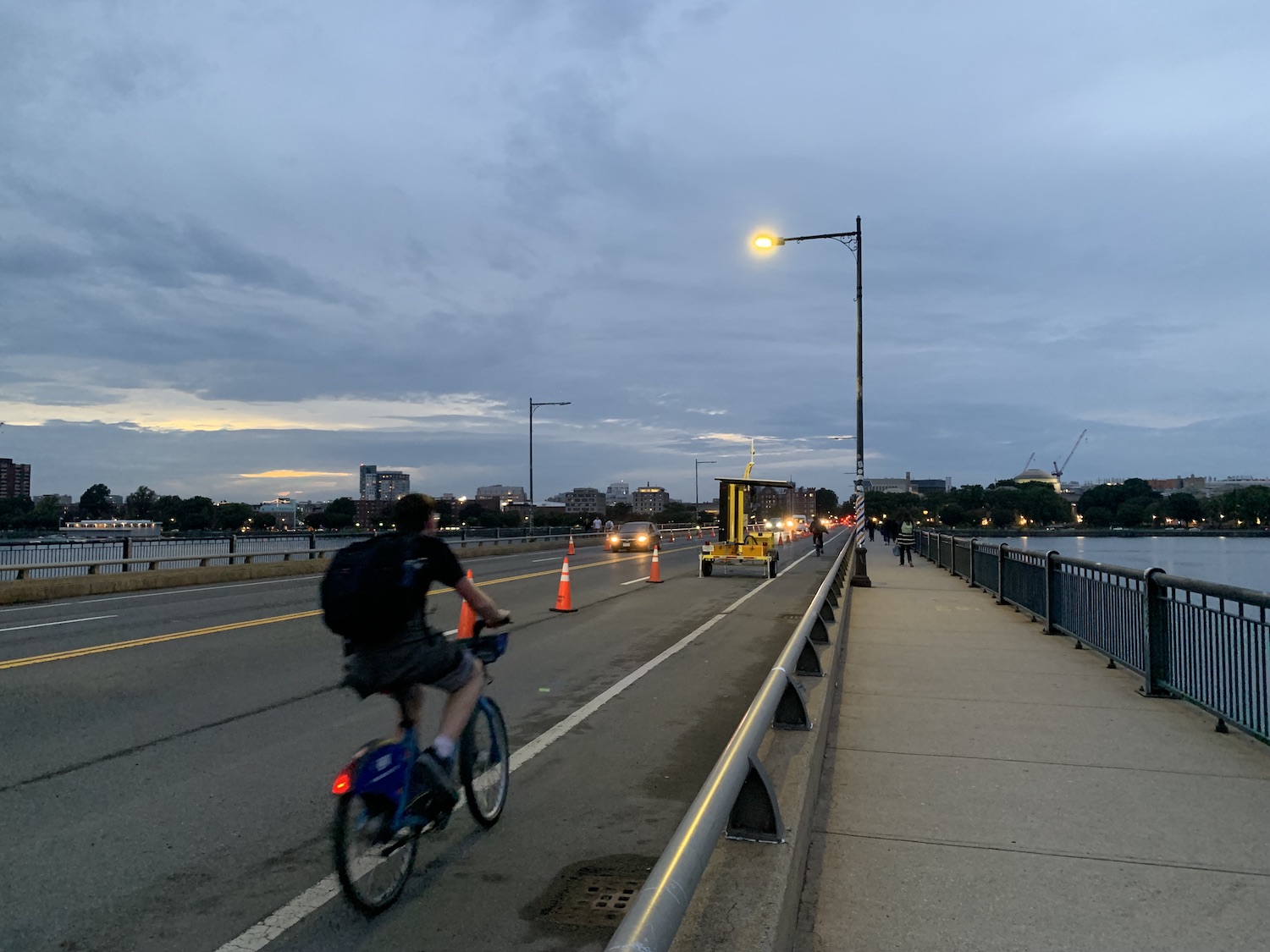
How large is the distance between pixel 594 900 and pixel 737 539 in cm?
2324

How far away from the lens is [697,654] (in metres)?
11.9

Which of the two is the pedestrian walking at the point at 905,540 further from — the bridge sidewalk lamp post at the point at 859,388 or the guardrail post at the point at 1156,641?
the guardrail post at the point at 1156,641

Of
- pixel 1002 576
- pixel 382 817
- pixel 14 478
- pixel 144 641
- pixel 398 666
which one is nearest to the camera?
pixel 382 817

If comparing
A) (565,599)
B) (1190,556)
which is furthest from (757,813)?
(1190,556)

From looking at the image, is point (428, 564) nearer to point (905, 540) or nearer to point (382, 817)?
point (382, 817)

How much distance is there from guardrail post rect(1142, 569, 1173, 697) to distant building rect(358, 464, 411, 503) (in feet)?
347

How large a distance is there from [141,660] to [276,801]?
638cm

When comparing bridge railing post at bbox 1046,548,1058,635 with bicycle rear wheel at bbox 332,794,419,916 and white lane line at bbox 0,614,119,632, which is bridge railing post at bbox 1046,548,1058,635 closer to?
bicycle rear wheel at bbox 332,794,419,916

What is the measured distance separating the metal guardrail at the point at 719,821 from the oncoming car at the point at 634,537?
37.2 meters

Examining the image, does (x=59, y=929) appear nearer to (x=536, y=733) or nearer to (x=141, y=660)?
(x=536, y=733)

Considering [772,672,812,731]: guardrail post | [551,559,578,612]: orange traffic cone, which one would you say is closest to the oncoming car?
[551,559,578,612]: orange traffic cone

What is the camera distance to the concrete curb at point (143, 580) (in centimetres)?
1919

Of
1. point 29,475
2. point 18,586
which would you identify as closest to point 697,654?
point 18,586

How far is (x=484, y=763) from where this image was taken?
16.9ft
